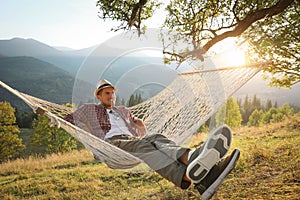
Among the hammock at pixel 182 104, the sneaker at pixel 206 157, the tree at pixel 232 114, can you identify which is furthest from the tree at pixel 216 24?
the tree at pixel 232 114

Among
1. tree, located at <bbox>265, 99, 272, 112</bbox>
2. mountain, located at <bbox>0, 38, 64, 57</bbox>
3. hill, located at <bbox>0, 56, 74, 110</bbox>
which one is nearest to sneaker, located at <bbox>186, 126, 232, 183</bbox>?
tree, located at <bbox>265, 99, 272, 112</bbox>

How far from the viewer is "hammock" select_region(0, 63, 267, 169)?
7.00 ft

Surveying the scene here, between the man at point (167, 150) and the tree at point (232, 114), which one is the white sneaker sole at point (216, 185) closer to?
the man at point (167, 150)

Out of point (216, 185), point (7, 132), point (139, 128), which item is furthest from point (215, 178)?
point (7, 132)

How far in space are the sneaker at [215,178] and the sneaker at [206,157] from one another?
55mm

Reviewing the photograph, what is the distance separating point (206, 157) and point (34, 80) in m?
52.8

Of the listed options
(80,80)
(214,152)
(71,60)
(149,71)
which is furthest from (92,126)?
(71,60)

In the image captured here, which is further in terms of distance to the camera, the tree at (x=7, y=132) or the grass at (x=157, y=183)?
the tree at (x=7, y=132)

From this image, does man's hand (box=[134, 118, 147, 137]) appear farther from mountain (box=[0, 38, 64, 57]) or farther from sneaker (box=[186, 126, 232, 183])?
mountain (box=[0, 38, 64, 57])

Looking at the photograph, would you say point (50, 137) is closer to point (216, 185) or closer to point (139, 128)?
point (139, 128)

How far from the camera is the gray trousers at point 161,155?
5.15 feet

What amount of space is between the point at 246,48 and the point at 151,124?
9.46ft

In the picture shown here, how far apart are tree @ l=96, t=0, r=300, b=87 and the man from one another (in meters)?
1.35

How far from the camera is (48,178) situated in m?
3.69
